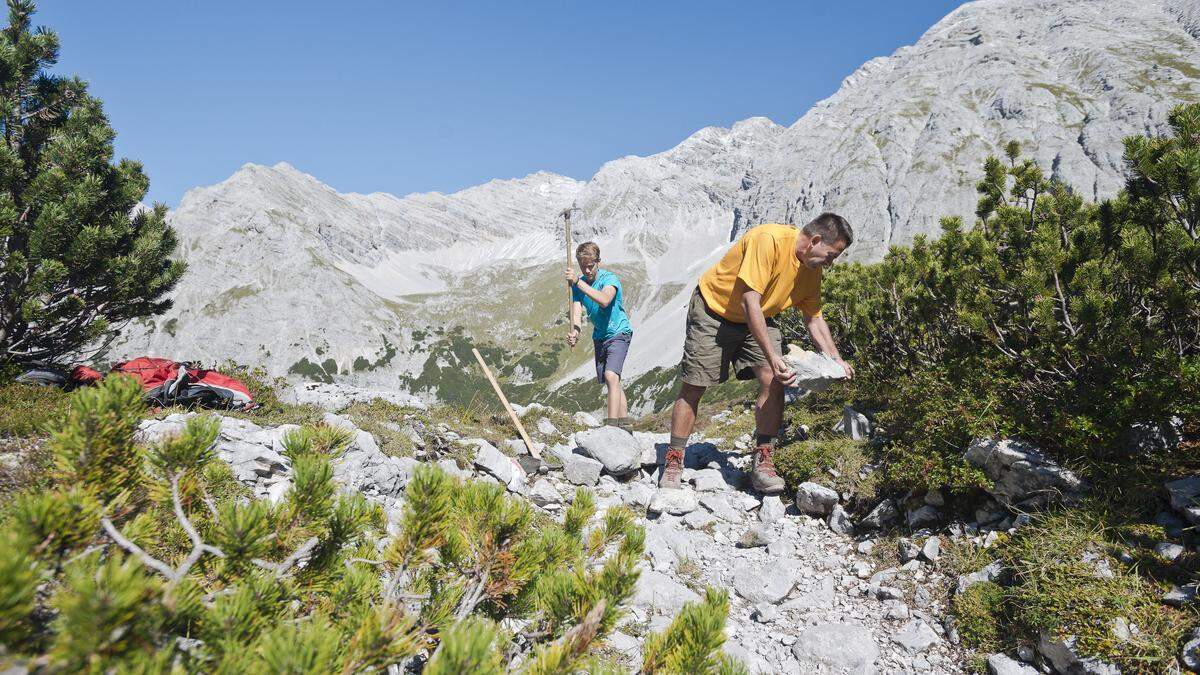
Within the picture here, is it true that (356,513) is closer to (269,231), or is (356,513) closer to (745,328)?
(745,328)

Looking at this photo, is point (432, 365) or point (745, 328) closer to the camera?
point (745, 328)

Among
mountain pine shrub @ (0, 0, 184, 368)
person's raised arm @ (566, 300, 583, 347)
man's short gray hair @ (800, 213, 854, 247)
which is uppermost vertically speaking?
mountain pine shrub @ (0, 0, 184, 368)

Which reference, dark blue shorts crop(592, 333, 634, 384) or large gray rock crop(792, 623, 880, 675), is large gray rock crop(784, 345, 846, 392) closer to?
Answer: dark blue shorts crop(592, 333, 634, 384)

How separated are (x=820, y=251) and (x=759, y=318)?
3.23 ft

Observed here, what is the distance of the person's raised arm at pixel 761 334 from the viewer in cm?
577

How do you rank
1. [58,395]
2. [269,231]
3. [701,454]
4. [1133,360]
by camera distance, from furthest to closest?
[269,231] → [701,454] → [58,395] → [1133,360]

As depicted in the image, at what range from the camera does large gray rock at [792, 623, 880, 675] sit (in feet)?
12.5

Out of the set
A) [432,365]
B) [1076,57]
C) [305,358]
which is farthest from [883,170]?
[305,358]

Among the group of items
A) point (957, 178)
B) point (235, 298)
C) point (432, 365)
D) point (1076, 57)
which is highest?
point (1076, 57)

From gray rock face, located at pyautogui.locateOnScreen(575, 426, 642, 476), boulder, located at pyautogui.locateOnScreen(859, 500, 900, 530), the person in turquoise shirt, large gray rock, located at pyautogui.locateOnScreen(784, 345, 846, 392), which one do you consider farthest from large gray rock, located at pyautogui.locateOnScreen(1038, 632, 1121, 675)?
the person in turquoise shirt

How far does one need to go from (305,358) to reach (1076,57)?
264535mm

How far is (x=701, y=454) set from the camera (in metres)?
8.51

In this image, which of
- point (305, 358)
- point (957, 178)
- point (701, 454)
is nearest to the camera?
point (701, 454)

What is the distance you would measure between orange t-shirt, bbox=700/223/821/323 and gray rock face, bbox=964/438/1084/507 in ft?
7.66
